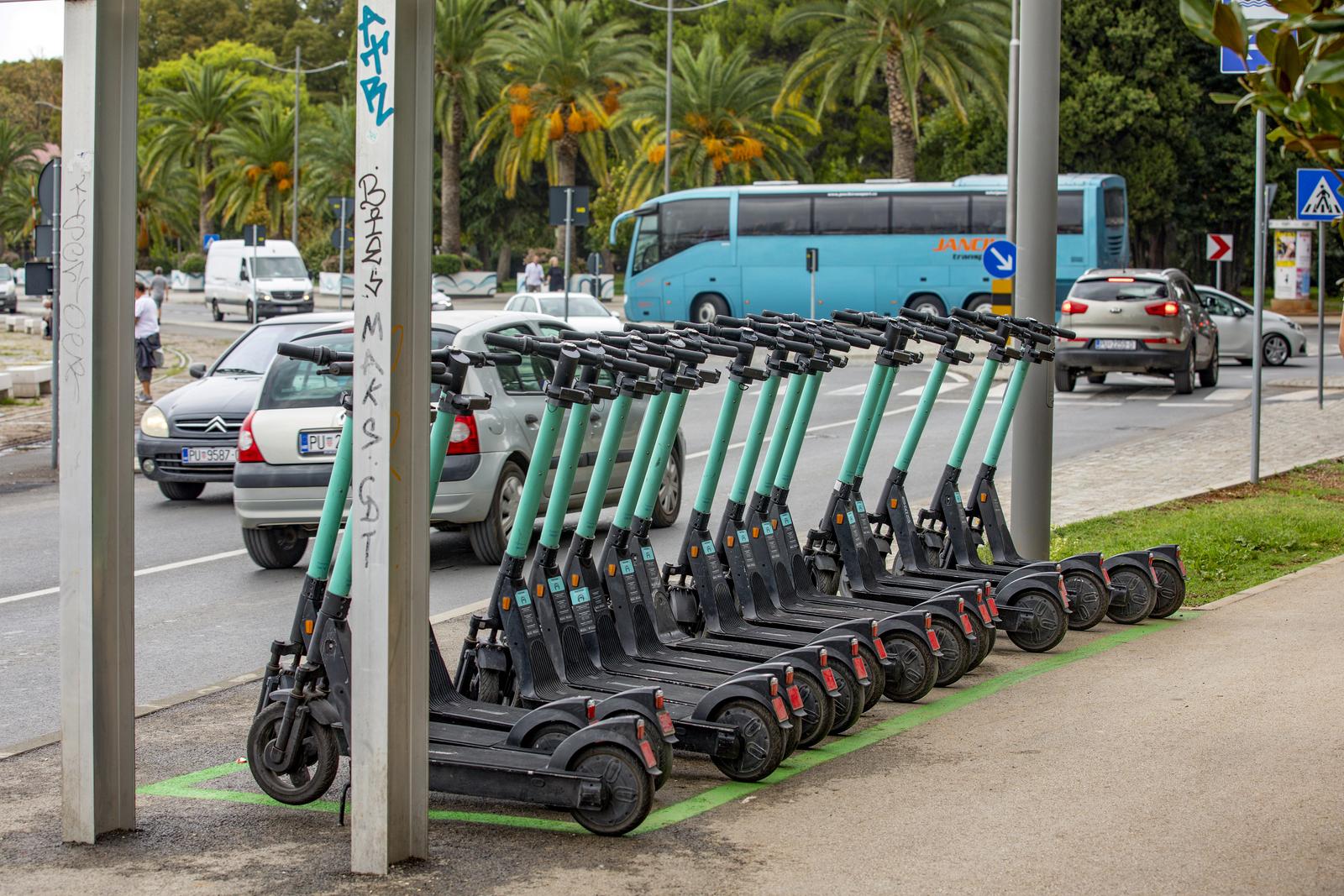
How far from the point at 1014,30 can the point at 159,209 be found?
52.9m

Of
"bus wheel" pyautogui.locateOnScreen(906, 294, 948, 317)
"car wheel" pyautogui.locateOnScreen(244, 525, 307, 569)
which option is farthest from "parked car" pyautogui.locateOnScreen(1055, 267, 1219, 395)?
"car wheel" pyautogui.locateOnScreen(244, 525, 307, 569)

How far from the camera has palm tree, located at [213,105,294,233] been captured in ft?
211

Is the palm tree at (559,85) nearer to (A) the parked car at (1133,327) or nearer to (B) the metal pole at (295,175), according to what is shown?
(B) the metal pole at (295,175)

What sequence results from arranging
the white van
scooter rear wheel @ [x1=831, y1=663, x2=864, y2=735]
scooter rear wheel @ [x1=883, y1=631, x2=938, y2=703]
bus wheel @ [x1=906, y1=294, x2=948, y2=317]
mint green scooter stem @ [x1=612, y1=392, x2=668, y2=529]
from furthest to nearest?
the white van, bus wheel @ [x1=906, y1=294, x2=948, y2=317], scooter rear wheel @ [x1=883, y1=631, x2=938, y2=703], mint green scooter stem @ [x1=612, y1=392, x2=668, y2=529], scooter rear wheel @ [x1=831, y1=663, x2=864, y2=735]

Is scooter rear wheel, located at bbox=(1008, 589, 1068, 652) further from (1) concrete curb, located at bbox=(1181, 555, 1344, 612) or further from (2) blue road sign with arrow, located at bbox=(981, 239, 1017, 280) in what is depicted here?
(2) blue road sign with arrow, located at bbox=(981, 239, 1017, 280)

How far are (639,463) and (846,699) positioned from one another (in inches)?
47.3

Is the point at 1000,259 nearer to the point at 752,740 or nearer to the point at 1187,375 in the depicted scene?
the point at 1187,375

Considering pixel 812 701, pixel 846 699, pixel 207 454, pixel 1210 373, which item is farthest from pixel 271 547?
pixel 1210 373

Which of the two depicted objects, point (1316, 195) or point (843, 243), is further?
point (843, 243)

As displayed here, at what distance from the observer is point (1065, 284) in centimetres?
4012

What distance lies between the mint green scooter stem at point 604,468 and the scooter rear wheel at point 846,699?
40.0 inches

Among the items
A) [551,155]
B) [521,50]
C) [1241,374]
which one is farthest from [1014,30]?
[551,155]

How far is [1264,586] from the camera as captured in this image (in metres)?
9.62

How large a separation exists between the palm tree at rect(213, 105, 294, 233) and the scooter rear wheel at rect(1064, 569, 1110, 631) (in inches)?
2279
